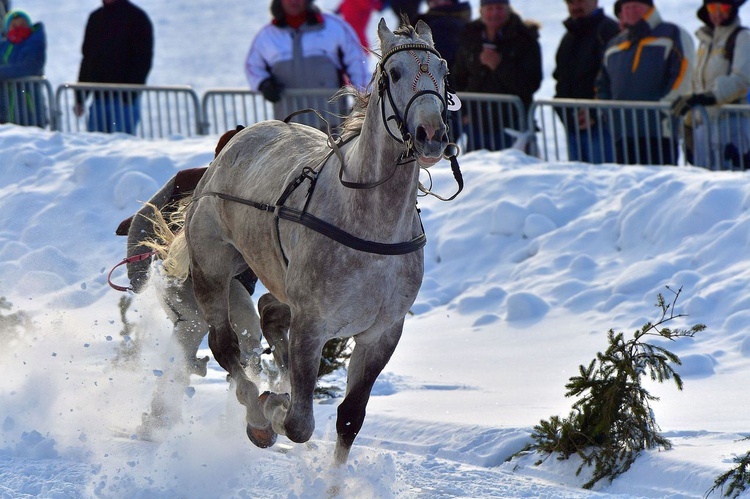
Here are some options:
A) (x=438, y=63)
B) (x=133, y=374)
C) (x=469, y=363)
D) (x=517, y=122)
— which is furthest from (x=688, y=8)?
(x=438, y=63)

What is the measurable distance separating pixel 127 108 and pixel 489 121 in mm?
3469

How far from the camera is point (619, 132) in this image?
421 inches

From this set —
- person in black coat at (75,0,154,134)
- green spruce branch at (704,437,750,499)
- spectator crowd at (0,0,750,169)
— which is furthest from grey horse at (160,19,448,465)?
person in black coat at (75,0,154,134)

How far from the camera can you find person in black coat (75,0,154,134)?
1209 centimetres

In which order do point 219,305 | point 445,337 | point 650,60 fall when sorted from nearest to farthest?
point 219,305 < point 445,337 < point 650,60

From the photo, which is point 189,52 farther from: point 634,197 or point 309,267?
point 309,267

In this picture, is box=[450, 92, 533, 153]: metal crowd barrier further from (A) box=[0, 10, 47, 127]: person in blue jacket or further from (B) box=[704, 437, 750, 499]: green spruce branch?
(B) box=[704, 437, 750, 499]: green spruce branch

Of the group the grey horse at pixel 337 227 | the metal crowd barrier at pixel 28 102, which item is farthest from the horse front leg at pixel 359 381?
the metal crowd barrier at pixel 28 102

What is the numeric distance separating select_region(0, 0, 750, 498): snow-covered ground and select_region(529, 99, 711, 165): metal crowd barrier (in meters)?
0.23

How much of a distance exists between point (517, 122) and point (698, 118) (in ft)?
5.81

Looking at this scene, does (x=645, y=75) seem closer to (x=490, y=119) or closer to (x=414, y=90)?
(x=490, y=119)

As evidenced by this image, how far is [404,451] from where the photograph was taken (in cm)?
659

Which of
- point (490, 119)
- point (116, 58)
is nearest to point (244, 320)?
point (490, 119)

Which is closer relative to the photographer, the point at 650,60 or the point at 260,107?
the point at 650,60
